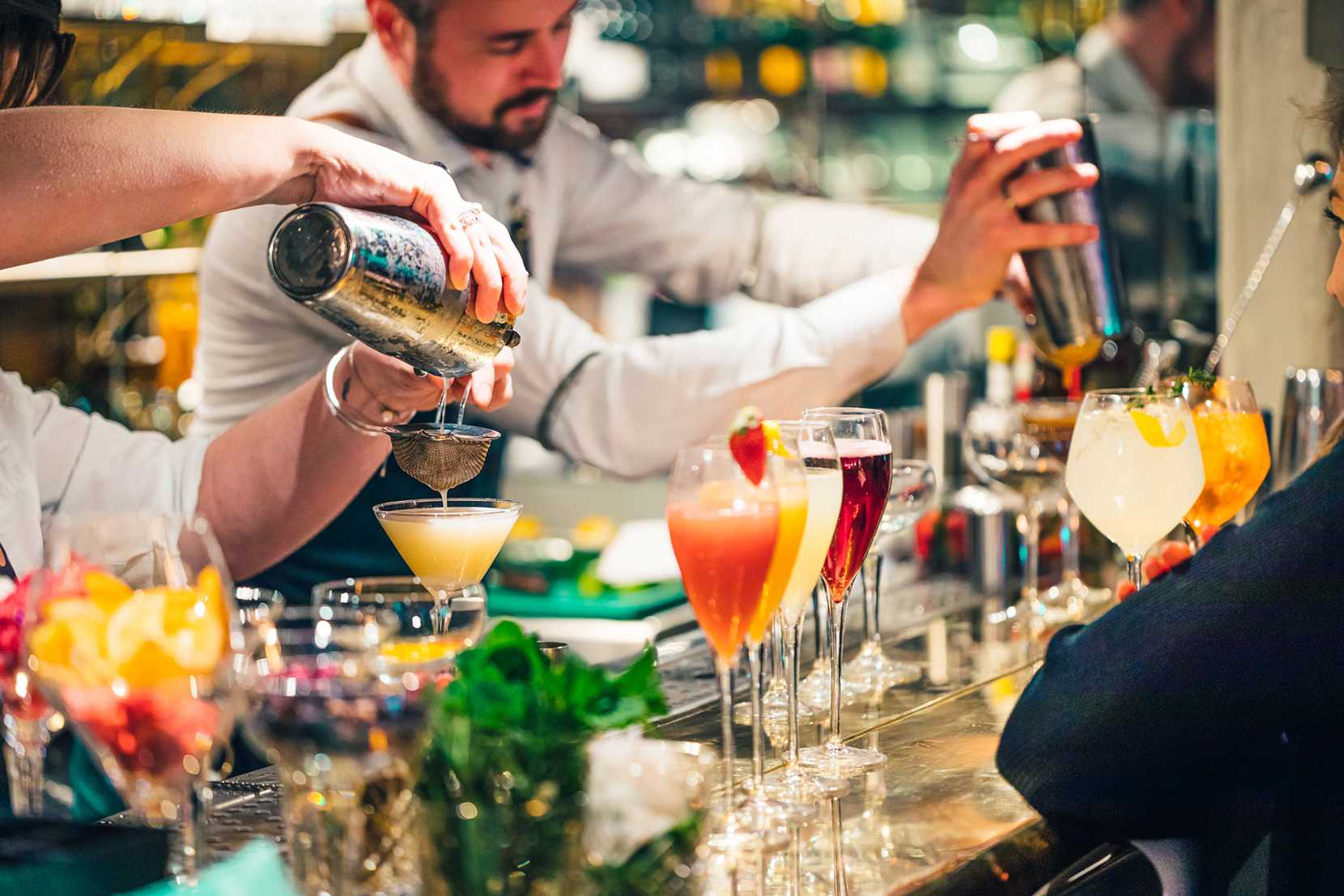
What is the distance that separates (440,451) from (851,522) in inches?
16.6

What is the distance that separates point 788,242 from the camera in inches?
125

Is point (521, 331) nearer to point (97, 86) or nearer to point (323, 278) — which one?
point (323, 278)

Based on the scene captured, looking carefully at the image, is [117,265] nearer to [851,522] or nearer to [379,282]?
[379,282]

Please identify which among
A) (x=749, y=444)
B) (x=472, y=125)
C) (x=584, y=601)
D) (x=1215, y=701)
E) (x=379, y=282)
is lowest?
(x=584, y=601)

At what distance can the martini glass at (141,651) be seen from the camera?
2.88 ft

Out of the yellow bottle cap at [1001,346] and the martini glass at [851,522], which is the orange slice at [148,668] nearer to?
the martini glass at [851,522]

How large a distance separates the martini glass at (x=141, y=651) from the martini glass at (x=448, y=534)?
420 millimetres

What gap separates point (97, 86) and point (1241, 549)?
3239mm

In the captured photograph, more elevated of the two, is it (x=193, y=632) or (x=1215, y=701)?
(x=193, y=632)

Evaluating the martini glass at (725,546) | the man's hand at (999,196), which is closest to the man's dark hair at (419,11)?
the man's hand at (999,196)

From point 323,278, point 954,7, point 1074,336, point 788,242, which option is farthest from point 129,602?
point 954,7

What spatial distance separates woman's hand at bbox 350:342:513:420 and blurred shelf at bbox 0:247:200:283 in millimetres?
2118

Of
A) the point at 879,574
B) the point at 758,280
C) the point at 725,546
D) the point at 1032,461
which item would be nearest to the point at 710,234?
the point at 758,280

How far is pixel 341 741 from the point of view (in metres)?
0.87
